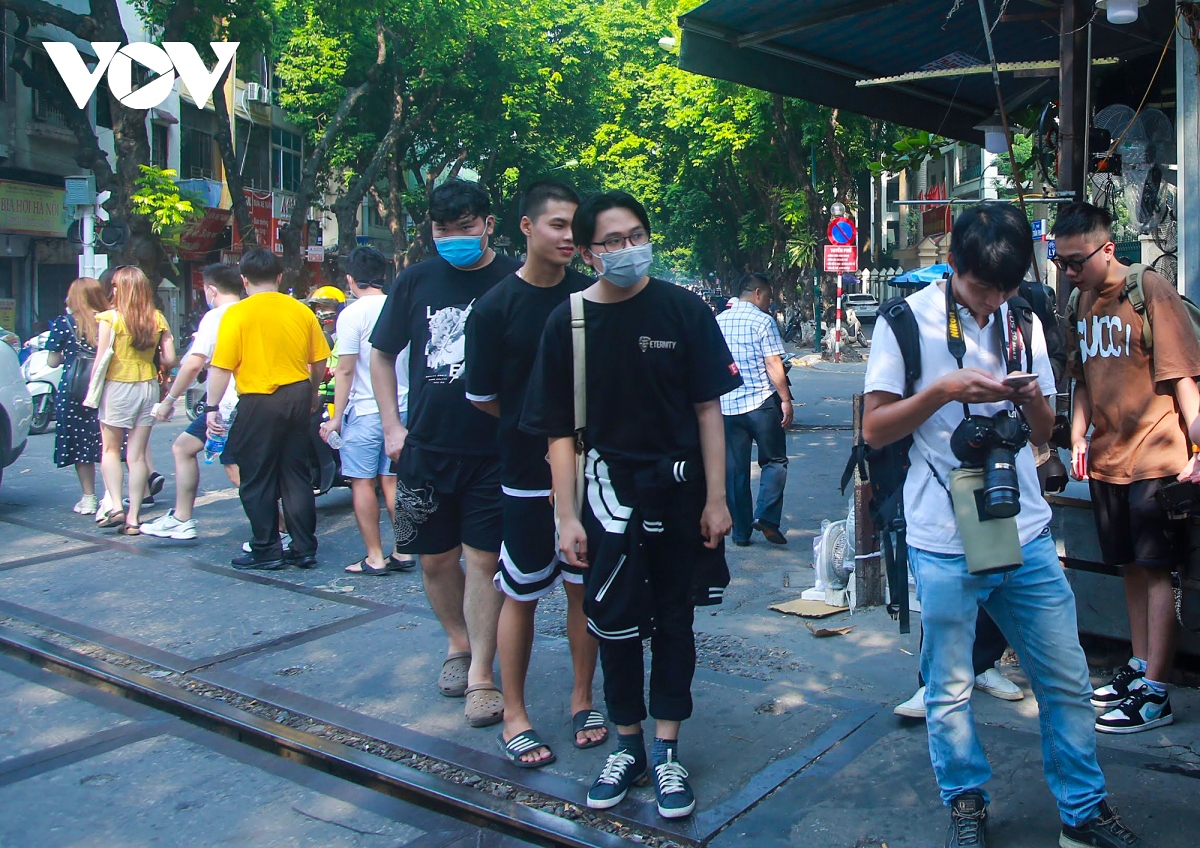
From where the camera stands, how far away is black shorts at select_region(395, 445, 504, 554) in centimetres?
420

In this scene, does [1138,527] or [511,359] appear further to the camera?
[1138,527]

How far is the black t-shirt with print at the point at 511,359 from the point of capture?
3.79 metres

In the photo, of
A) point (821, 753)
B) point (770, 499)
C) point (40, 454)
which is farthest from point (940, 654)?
point (40, 454)

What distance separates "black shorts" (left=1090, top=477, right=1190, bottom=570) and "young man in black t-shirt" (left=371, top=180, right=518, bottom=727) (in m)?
2.20

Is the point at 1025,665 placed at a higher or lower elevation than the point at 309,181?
lower

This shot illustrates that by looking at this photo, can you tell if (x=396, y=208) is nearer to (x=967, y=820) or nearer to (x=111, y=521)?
(x=111, y=521)

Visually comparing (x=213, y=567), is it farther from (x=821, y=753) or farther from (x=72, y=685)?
(x=821, y=753)

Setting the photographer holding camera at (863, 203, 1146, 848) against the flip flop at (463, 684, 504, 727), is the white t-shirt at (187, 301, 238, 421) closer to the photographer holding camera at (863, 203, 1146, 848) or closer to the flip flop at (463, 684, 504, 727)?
the flip flop at (463, 684, 504, 727)

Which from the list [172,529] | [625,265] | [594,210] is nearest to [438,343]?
[594,210]

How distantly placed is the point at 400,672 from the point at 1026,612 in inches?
106

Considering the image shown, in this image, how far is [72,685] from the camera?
4742 millimetres

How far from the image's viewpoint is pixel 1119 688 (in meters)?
4.06

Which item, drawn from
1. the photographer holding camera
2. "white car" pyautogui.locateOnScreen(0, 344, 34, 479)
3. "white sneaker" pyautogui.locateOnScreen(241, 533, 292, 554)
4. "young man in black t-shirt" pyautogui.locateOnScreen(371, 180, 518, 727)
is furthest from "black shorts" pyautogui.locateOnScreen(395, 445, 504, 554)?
"white car" pyautogui.locateOnScreen(0, 344, 34, 479)

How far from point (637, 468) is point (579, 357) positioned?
15.0 inches
